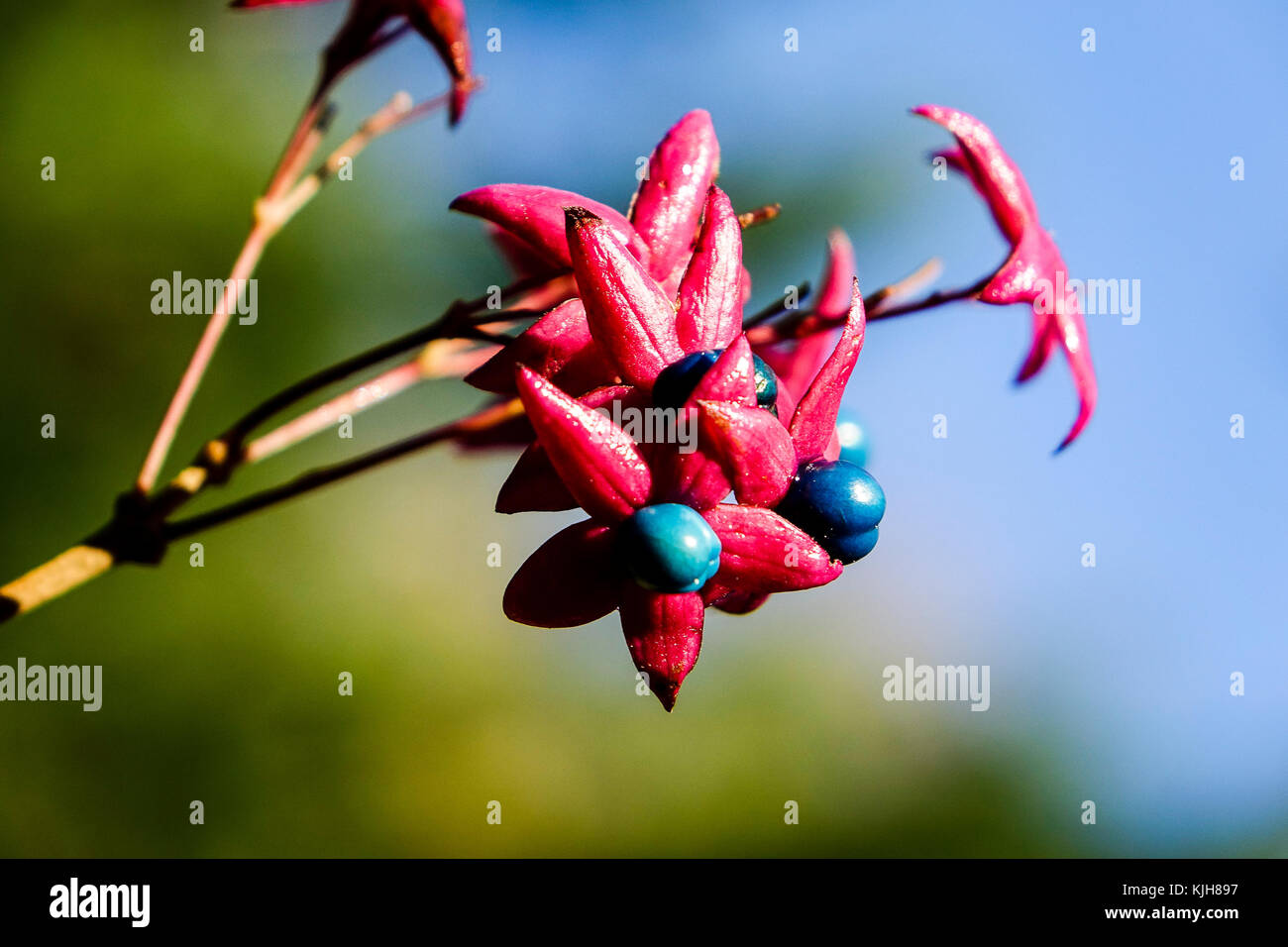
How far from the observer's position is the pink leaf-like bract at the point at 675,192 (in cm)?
92

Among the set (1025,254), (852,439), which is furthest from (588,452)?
(1025,254)

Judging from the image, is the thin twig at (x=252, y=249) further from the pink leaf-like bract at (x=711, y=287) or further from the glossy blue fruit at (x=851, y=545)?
the glossy blue fruit at (x=851, y=545)

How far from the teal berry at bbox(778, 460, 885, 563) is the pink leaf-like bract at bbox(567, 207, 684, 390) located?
6.3 inches

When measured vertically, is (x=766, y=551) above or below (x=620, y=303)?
below

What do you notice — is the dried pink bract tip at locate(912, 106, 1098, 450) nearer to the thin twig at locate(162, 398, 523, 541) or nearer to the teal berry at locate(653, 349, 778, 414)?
the teal berry at locate(653, 349, 778, 414)

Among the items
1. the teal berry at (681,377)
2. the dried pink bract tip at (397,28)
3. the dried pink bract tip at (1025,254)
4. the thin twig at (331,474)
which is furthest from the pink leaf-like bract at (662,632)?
the dried pink bract tip at (397,28)

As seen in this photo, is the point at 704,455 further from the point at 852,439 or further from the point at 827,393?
the point at 852,439

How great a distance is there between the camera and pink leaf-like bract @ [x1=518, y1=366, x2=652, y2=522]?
74 cm

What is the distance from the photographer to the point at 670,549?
2.44ft

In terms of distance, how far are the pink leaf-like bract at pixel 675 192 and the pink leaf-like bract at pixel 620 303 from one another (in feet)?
0.38

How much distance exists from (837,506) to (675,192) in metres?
0.36
